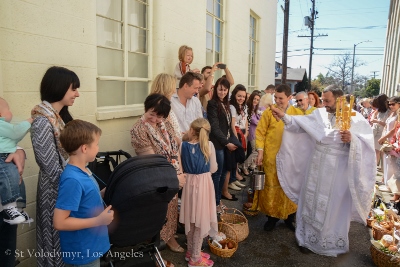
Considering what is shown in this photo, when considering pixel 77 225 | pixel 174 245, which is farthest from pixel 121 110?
pixel 77 225

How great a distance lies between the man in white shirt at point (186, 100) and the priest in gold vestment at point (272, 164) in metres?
0.96

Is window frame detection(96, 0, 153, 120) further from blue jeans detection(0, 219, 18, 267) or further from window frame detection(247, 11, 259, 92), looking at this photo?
window frame detection(247, 11, 259, 92)

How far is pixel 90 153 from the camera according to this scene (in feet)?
6.03

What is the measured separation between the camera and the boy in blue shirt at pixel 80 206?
1.70m

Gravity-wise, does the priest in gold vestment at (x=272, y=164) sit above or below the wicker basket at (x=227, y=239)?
above

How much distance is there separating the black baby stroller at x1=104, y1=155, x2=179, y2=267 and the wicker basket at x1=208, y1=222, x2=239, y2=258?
1.32 m

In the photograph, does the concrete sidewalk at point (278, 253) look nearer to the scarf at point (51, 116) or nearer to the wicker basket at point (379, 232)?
the wicker basket at point (379, 232)

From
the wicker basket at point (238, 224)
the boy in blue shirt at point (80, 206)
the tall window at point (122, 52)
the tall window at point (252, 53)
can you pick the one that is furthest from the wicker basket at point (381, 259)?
the tall window at point (252, 53)

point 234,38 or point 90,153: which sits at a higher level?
point 234,38

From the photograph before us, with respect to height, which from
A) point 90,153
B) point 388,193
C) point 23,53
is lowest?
point 388,193

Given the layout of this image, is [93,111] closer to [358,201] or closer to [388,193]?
[358,201]

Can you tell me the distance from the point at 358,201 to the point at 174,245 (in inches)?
82.2

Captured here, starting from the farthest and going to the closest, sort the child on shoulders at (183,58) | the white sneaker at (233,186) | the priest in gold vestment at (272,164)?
the white sneaker at (233,186) < the child on shoulders at (183,58) < the priest in gold vestment at (272,164)

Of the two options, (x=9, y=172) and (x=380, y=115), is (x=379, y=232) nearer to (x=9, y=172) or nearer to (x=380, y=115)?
(x=9, y=172)
